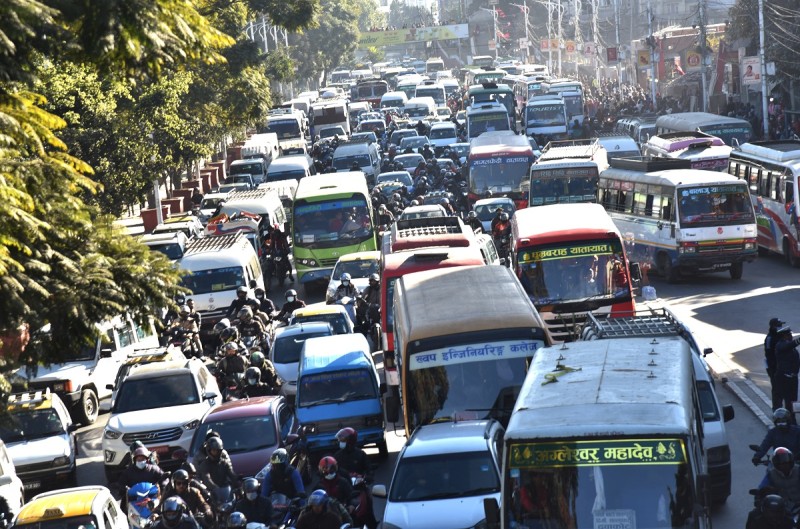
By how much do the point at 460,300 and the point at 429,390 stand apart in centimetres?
180

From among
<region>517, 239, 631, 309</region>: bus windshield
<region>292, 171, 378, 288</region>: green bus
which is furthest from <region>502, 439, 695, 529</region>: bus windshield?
Answer: <region>292, 171, 378, 288</region>: green bus

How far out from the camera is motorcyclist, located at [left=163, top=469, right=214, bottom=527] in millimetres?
15578

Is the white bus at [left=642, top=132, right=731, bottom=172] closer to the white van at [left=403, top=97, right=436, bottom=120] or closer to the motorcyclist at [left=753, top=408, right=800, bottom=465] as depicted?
the motorcyclist at [left=753, top=408, right=800, bottom=465]

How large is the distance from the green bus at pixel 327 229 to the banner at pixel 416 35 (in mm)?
124583

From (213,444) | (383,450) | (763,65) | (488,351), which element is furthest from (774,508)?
(763,65)

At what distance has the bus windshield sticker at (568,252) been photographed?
71.7ft

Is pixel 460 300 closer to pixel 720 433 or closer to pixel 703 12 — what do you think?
pixel 720 433

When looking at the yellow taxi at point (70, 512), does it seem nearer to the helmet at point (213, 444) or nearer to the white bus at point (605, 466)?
the helmet at point (213, 444)

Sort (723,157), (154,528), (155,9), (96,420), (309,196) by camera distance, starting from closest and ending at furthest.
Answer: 1. (155,9)
2. (154,528)
3. (96,420)
4. (309,196)
5. (723,157)

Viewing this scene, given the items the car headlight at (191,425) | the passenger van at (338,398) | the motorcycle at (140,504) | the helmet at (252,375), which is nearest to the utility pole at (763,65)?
the passenger van at (338,398)

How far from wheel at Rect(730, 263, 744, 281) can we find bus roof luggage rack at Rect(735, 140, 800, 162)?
2952mm

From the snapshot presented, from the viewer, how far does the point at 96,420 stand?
24719 mm

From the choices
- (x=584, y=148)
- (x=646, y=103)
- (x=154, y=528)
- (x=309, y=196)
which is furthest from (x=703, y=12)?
(x=154, y=528)

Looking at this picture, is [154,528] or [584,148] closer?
[154,528]
